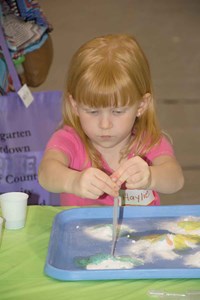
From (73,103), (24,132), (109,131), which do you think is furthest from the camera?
(24,132)

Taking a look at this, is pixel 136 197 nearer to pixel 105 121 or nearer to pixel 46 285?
pixel 105 121

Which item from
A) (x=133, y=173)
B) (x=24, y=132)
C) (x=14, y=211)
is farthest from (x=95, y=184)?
(x=24, y=132)

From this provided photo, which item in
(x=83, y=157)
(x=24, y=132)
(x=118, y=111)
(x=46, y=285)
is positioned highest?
(x=118, y=111)

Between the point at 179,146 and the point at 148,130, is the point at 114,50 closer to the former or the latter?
the point at 148,130

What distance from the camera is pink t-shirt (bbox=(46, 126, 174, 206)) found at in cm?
173

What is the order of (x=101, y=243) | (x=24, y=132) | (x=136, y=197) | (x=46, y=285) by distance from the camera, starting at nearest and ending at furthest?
(x=46, y=285) < (x=101, y=243) < (x=136, y=197) < (x=24, y=132)

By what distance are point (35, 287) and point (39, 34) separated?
1471 mm

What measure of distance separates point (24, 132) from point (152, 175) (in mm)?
859

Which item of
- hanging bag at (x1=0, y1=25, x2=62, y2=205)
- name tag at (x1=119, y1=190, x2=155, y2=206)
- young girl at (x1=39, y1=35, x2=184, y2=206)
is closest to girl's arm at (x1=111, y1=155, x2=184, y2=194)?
young girl at (x1=39, y1=35, x2=184, y2=206)

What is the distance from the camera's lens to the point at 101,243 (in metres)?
1.31

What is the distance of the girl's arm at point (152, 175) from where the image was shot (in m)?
1.36

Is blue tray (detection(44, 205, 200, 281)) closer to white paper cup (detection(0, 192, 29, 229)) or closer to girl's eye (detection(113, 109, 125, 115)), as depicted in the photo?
white paper cup (detection(0, 192, 29, 229))

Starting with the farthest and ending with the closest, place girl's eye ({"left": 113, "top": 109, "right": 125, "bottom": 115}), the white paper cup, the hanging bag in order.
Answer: the hanging bag < girl's eye ({"left": 113, "top": 109, "right": 125, "bottom": 115}) < the white paper cup

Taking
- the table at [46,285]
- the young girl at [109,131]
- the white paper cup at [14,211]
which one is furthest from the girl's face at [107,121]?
the table at [46,285]
